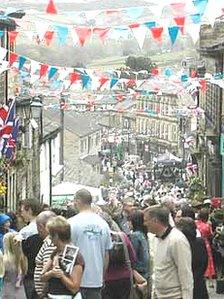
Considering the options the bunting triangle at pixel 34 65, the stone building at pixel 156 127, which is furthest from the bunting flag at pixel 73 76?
the stone building at pixel 156 127

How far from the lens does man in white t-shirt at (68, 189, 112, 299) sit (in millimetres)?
10570

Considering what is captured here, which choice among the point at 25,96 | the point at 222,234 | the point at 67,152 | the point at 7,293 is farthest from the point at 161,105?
the point at 7,293

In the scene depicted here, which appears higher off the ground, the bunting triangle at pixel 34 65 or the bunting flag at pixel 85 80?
the bunting triangle at pixel 34 65

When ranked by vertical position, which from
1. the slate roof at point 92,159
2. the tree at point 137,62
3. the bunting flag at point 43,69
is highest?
the bunting flag at point 43,69

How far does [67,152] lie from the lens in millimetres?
118000

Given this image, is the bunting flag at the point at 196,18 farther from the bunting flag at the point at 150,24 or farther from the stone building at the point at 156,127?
the stone building at the point at 156,127

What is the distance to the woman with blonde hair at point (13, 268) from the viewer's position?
426 inches

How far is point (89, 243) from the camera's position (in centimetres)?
1060

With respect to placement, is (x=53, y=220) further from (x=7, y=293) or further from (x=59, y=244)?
(x=7, y=293)

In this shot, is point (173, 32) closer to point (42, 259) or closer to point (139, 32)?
point (139, 32)

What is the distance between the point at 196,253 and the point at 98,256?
121 centimetres

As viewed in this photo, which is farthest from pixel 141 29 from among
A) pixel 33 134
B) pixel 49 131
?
pixel 49 131

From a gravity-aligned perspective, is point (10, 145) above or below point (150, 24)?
below

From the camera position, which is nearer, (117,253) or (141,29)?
(117,253)
